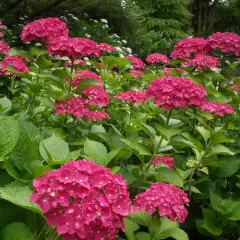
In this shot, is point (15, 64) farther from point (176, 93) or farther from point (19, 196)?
point (19, 196)

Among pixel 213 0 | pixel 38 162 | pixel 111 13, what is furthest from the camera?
pixel 213 0

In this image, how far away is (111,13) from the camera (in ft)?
38.5

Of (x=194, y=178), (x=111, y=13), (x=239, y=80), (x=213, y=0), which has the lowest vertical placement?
(x=213, y=0)

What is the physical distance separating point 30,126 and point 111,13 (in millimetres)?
9912

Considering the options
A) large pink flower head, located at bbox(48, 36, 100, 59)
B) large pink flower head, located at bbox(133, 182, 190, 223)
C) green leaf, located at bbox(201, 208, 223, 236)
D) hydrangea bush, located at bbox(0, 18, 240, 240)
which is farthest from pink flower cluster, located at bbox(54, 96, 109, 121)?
green leaf, located at bbox(201, 208, 223, 236)

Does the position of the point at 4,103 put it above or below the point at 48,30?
below

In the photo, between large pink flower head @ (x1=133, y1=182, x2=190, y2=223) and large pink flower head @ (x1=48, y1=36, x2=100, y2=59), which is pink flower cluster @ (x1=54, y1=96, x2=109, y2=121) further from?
large pink flower head @ (x1=133, y1=182, x2=190, y2=223)

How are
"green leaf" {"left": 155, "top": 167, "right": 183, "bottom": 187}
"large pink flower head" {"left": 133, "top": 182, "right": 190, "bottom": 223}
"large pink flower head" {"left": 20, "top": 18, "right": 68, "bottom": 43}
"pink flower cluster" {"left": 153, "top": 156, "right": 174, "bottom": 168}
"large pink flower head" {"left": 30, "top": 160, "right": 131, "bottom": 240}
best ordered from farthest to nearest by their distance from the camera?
"large pink flower head" {"left": 20, "top": 18, "right": 68, "bottom": 43}
"pink flower cluster" {"left": 153, "top": 156, "right": 174, "bottom": 168}
"green leaf" {"left": 155, "top": 167, "right": 183, "bottom": 187}
"large pink flower head" {"left": 133, "top": 182, "right": 190, "bottom": 223}
"large pink flower head" {"left": 30, "top": 160, "right": 131, "bottom": 240}

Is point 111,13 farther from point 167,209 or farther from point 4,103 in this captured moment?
point 167,209

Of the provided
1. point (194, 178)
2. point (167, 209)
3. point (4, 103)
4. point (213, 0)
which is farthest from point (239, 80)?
point (213, 0)

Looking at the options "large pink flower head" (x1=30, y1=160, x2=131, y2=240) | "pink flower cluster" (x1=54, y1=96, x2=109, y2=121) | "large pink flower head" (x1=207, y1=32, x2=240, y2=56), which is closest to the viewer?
"large pink flower head" (x1=30, y1=160, x2=131, y2=240)

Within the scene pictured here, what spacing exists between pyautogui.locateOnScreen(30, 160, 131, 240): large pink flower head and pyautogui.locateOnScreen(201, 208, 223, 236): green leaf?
4.05ft

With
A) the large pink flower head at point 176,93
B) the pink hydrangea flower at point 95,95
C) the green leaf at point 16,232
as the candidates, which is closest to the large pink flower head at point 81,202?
the green leaf at point 16,232

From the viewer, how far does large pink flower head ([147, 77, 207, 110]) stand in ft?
7.57
